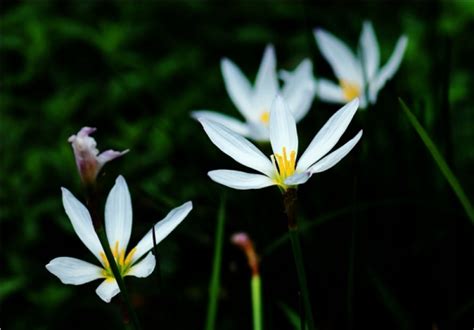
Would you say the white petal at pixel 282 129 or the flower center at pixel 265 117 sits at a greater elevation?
the flower center at pixel 265 117

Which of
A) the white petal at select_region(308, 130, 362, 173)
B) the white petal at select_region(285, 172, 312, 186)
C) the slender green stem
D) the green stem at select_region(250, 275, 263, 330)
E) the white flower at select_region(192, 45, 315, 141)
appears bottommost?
the green stem at select_region(250, 275, 263, 330)

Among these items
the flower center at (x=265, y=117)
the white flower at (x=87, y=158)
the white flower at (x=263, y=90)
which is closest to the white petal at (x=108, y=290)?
the white flower at (x=87, y=158)

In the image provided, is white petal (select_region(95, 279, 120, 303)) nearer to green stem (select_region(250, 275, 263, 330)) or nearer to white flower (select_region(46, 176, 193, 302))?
white flower (select_region(46, 176, 193, 302))

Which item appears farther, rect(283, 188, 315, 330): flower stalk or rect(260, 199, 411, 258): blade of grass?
rect(260, 199, 411, 258): blade of grass

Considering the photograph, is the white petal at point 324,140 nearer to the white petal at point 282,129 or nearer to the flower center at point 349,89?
the white petal at point 282,129

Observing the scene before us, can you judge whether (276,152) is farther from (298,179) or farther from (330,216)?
(330,216)

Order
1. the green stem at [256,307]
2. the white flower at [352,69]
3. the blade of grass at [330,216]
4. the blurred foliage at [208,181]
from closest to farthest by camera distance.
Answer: the green stem at [256,307] → the blade of grass at [330,216] → the blurred foliage at [208,181] → the white flower at [352,69]

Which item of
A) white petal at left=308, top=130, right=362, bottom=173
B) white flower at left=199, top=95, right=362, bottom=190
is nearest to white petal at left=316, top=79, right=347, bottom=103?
Result: white flower at left=199, top=95, right=362, bottom=190

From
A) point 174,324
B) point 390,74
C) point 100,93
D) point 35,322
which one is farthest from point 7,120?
point 390,74
